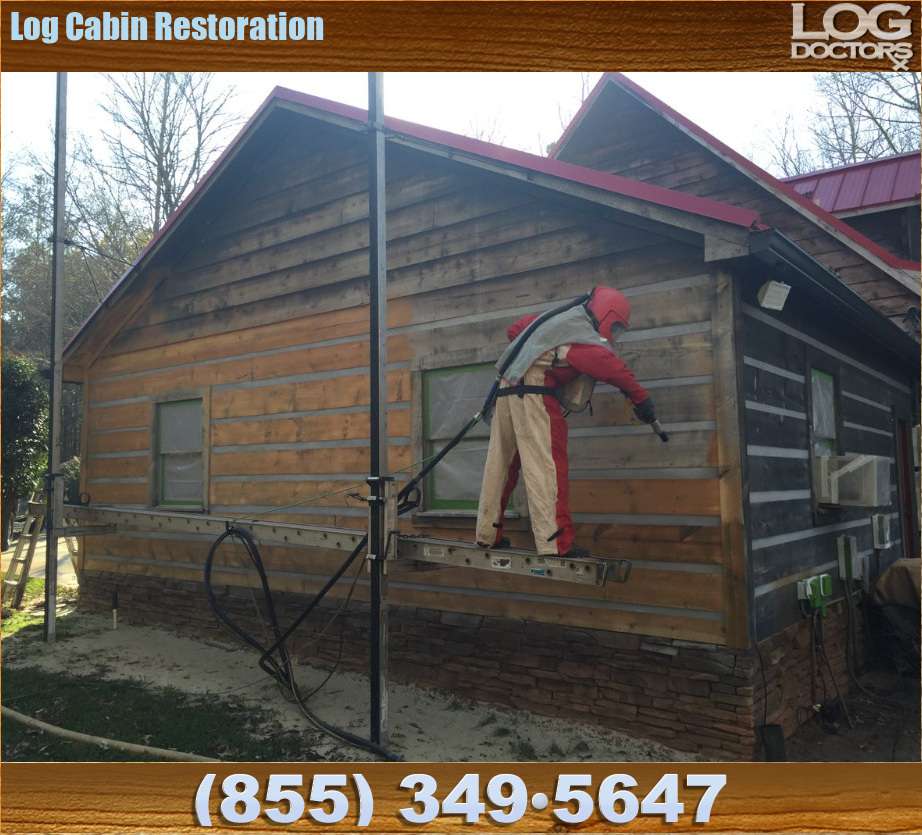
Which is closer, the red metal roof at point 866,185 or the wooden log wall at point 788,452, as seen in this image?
the wooden log wall at point 788,452

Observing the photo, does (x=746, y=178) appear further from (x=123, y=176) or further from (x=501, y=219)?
(x=123, y=176)

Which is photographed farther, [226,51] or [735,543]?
[735,543]

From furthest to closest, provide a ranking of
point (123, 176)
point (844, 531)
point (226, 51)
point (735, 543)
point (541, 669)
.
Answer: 1. point (123, 176)
2. point (844, 531)
3. point (541, 669)
4. point (735, 543)
5. point (226, 51)

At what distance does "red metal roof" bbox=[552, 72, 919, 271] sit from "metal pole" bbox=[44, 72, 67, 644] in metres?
5.87

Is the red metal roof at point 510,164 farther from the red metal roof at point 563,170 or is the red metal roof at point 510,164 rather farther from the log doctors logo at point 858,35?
the log doctors logo at point 858,35

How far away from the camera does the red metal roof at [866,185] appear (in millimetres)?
10984

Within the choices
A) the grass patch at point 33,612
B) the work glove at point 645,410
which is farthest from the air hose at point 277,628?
the grass patch at point 33,612

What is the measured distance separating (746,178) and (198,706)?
920 cm

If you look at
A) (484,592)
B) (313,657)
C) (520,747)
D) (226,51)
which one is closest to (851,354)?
(484,592)

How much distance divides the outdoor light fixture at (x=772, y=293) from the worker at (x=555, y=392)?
1053 mm

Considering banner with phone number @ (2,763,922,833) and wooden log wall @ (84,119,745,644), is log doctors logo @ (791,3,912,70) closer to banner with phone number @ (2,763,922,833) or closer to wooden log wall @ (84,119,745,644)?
banner with phone number @ (2,763,922,833)

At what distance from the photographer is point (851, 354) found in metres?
7.74

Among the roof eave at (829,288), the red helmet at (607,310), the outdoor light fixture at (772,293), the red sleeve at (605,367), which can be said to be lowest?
the red sleeve at (605,367)

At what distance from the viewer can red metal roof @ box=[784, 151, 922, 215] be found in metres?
11.0
